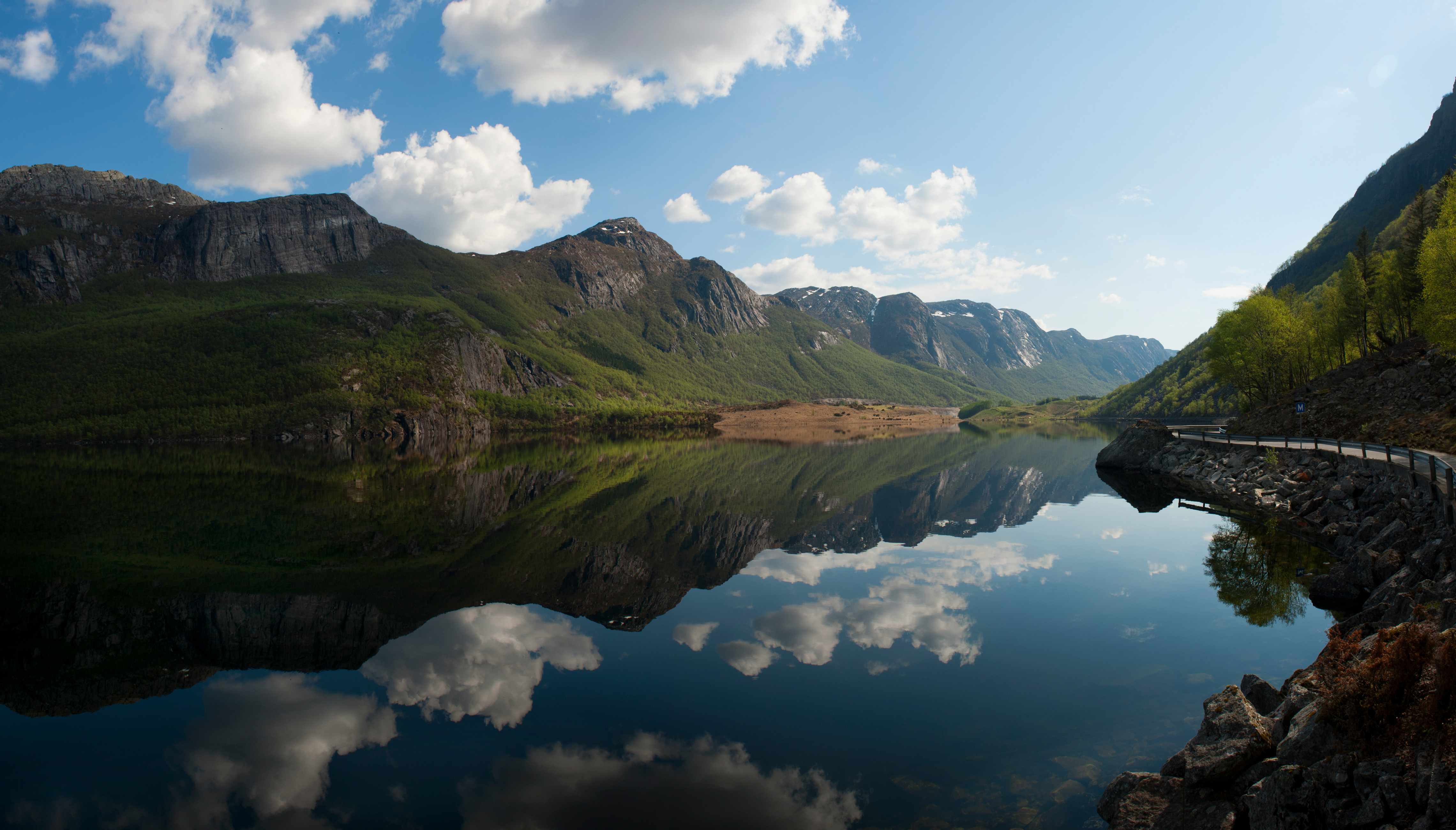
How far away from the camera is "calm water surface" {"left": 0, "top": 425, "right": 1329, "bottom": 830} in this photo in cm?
950

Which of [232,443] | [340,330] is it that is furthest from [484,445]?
[340,330]

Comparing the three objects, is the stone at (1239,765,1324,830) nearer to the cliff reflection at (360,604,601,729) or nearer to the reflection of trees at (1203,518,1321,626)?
the cliff reflection at (360,604,601,729)

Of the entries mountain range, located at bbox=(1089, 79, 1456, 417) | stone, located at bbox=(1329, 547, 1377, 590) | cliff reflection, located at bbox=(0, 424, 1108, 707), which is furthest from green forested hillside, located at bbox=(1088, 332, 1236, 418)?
stone, located at bbox=(1329, 547, 1377, 590)

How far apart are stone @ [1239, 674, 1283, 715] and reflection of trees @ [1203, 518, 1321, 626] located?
753 centimetres

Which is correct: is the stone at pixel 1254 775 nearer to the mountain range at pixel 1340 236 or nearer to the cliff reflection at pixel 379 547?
the cliff reflection at pixel 379 547

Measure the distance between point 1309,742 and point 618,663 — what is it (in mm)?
12023

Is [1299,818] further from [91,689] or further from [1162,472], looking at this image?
[1162,472]

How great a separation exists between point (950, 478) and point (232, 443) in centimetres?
12945

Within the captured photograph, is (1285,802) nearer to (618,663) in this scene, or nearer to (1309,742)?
(1309,742)

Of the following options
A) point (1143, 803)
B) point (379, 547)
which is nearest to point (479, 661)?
point (1143, 803)

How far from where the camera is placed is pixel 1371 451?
1182 inches

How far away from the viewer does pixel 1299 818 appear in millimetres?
6395

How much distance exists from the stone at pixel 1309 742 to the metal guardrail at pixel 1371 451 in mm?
13867

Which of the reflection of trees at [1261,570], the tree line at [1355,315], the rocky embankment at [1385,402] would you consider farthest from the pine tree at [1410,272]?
the reflection of trees at [1261,570]
